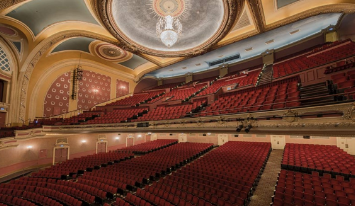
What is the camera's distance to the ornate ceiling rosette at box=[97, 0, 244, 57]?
6875 mm

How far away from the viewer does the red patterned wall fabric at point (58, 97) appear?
9219 millimetres

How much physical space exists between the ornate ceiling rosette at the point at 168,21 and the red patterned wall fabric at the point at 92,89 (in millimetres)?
3767

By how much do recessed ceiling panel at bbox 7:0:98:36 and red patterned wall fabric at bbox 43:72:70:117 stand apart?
123 inches

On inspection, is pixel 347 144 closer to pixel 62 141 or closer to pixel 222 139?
pixel 222 139

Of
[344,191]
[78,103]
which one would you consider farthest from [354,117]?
[78,103]

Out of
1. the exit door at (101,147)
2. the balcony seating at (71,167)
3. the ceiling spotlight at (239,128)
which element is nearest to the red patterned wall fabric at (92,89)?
the exit door at (101,147)

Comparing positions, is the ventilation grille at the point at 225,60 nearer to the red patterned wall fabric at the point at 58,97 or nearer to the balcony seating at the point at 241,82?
the balcony seating at the point at 241,82

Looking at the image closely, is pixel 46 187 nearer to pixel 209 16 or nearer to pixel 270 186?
pixel 270 186

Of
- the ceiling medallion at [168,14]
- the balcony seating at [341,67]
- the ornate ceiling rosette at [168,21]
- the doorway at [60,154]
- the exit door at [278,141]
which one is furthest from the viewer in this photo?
the doorway at [60,154]

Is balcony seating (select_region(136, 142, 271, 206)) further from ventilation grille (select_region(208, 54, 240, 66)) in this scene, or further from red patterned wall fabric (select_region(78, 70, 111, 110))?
red patterned wall fabric (select_region(78, 70, 111, 110))

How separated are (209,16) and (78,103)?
9.16 metres

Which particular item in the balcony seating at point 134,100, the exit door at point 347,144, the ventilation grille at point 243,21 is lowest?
the exit door at point 347,144

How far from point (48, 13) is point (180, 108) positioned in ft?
21.5

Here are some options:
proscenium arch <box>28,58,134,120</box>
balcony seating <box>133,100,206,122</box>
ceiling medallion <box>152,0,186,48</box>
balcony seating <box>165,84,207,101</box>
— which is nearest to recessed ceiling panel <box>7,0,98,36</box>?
proscenium arch <box>28,58,134,120</box>
